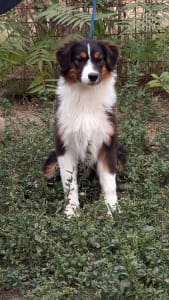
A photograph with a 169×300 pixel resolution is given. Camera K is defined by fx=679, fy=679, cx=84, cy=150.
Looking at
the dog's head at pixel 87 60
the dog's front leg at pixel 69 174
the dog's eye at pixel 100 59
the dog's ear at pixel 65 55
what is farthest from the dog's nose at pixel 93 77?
the dog's front leg at pixel 69 174

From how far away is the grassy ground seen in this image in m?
4.13

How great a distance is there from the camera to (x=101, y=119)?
5559 millimetres

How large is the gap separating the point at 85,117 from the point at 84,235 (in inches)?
48.5

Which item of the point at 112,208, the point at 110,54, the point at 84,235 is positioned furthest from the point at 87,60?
the point at 84,235

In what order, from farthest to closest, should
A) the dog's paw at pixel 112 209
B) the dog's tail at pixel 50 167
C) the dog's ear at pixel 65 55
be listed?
the dog's tail at pixel 50 167 → the dog's ear at pixel 65 55 → the dog's paw at pixel 112 209

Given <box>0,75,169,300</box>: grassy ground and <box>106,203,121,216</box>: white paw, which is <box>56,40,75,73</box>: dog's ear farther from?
<box>106,203,121,216</box>: white paw

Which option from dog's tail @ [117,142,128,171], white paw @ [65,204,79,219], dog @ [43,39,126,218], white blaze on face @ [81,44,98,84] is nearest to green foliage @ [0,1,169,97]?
dog's tail @ [117,142,128,171]

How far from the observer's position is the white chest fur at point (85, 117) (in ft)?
18.2

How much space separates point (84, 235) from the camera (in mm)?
4707

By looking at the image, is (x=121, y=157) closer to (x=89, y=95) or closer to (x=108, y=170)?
(x=108, y=170)

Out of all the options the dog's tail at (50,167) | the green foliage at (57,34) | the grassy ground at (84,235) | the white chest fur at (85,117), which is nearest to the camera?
the grassy ground at (84,235)

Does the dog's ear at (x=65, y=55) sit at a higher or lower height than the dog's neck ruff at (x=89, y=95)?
higher

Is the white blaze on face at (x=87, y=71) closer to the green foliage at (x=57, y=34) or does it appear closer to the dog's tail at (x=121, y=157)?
the dog's tail at (x=121, y=157)

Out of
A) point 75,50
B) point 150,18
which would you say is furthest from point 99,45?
point 150,18
